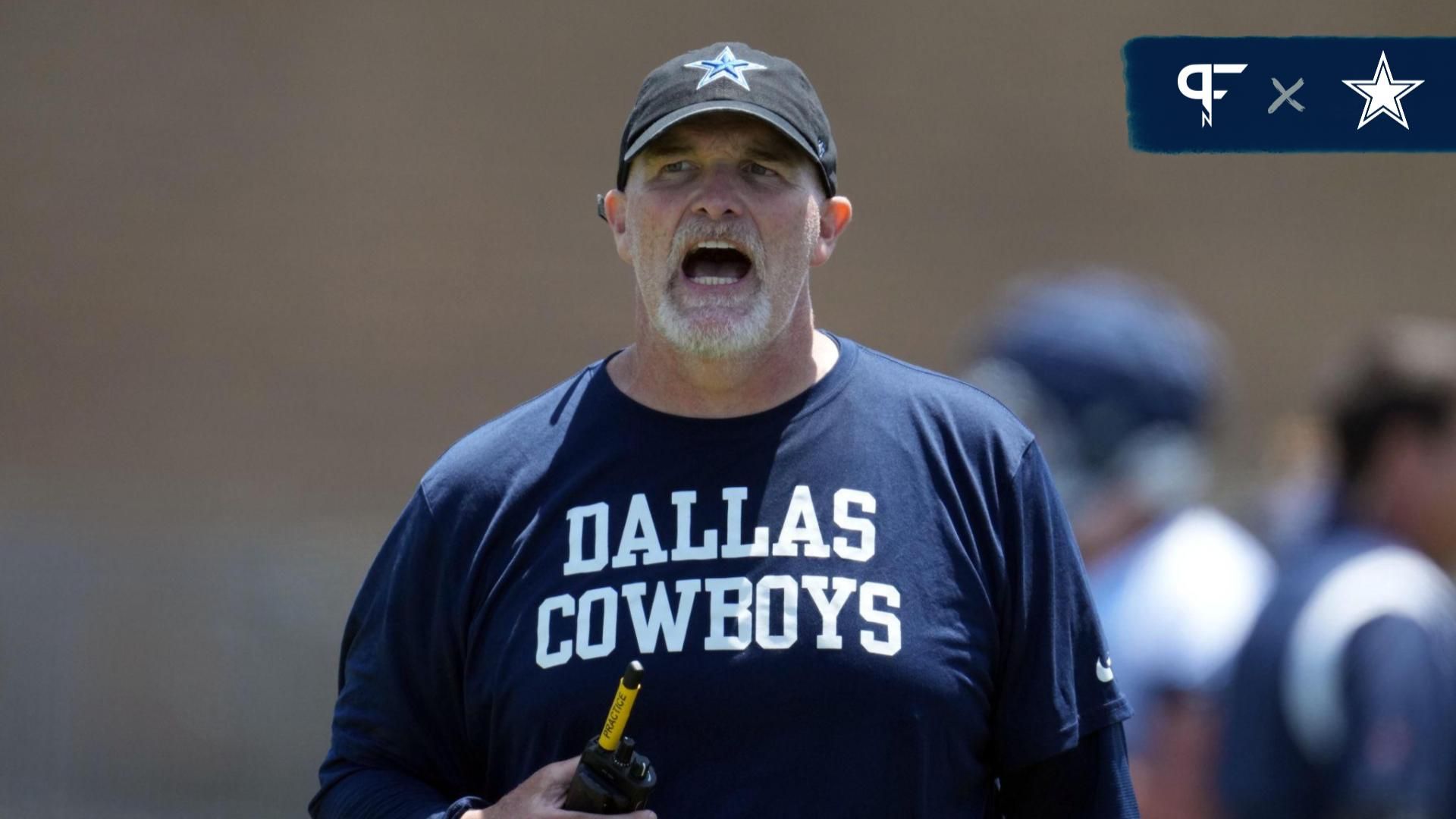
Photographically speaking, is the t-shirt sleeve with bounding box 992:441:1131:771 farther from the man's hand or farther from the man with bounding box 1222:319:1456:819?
the man with bounding box 1222:319:1456:819

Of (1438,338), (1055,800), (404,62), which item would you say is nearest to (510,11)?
(404,62)

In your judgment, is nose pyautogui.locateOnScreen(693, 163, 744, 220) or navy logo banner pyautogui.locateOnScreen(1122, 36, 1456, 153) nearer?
nose pyautogui.locateOnScreen(693, 163, 744, 220)

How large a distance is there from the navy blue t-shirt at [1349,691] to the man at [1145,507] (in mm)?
378

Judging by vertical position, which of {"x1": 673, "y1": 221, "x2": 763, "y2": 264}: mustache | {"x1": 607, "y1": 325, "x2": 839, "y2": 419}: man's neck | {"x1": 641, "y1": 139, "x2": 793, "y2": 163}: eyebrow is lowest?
{"x1": 607, "y1": 325, "x2": 839, "y2": 419}: man's neck

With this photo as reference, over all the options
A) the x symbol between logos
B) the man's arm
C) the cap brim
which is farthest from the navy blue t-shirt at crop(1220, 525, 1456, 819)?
the x symbol between logos

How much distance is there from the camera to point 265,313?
1123 cm

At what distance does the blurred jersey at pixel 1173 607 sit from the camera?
3.86 metres

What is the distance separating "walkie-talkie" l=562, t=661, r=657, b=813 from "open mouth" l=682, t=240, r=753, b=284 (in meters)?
0.62

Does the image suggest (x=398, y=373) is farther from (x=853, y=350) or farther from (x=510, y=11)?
(x=853, y=350)

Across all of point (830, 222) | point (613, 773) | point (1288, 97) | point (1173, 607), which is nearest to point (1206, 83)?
point (1288, 97)

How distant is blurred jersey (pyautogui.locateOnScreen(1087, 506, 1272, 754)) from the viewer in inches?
152

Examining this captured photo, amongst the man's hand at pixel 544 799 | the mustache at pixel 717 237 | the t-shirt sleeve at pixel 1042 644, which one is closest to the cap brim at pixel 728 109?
the mustache at pixel 717 237

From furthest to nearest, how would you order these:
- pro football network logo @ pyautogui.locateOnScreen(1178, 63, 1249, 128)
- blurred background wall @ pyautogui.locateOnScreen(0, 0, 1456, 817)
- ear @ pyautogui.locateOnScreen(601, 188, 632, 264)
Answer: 1. blurred background wall @ pyautogui.locateOnScreen(0, 0, 1456, 817)
2. pro football network logo @ pyautogui.locateOnScreen(1178, 63, 1249, 128)
3. ear @ pyautogui.locateOnScreen(601, 188, 632, 264)

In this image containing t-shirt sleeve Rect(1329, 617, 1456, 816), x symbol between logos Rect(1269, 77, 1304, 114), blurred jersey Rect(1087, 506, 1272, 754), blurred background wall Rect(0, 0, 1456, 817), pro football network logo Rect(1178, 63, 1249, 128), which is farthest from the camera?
blurred background wall Rect(0, 0, 1456, 817)
